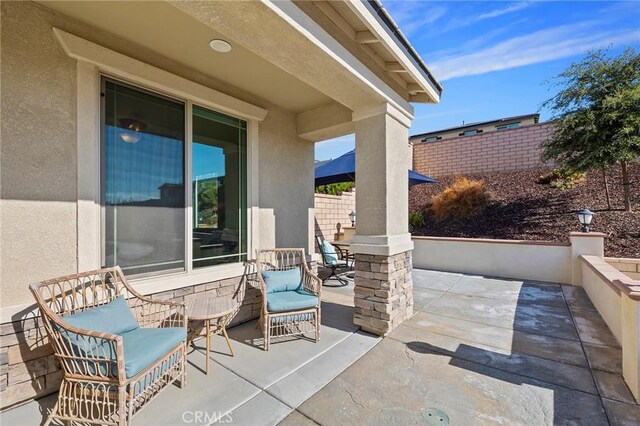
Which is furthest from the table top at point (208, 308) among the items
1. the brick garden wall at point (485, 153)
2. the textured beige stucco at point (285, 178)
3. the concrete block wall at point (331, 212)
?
the brick garden wall at point (485, 153)

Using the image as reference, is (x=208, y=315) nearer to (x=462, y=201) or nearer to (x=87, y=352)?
(x=87, y=352)

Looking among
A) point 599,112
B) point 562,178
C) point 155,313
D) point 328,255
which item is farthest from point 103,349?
Answer: point 562,178

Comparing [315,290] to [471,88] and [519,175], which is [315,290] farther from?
[519,175]

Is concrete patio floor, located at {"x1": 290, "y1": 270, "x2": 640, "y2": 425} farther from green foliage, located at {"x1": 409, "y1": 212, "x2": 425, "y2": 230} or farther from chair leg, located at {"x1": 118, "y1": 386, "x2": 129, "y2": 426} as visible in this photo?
green foliage, located at {"x1": 409, "y1": 212, "x2": 425, "y2": 230}

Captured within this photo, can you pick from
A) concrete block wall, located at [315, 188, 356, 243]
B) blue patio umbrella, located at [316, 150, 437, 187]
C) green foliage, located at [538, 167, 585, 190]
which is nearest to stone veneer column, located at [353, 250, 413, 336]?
blue patio umbrella, located at [316, 150, 437, 187]

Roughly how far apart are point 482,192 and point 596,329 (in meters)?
5.75

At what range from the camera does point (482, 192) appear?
8531 mm

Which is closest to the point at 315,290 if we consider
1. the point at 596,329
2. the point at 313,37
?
the point at 313,37

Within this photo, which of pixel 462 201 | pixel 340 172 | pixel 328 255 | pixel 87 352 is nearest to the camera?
pixel 87 352

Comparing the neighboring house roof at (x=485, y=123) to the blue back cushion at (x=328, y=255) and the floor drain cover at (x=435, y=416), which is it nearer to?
the blue back cushion at (x=328, y=255)

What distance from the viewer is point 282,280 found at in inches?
137

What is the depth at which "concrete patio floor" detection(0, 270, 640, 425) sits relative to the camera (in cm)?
201

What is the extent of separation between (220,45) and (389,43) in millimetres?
1733

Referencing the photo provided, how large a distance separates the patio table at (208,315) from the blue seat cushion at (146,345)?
295 millimetres
